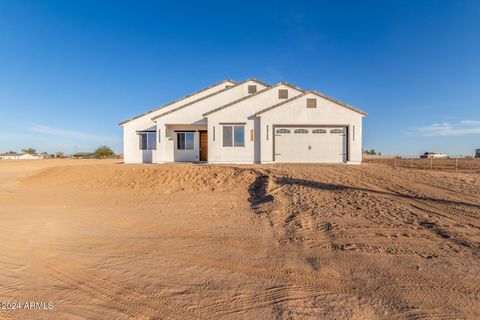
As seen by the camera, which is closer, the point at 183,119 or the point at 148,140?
the point at 183,119

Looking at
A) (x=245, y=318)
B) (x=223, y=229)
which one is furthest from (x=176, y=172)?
(x=245, y=318)

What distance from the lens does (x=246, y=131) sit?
15.5 metres

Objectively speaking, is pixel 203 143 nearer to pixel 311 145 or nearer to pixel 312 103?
pixel 311 145

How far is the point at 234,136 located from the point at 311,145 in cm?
510

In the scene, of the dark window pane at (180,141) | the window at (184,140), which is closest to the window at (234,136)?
the window at (184,140)

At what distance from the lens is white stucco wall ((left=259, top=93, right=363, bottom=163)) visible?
49.5ft

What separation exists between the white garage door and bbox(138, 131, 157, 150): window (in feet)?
31.1

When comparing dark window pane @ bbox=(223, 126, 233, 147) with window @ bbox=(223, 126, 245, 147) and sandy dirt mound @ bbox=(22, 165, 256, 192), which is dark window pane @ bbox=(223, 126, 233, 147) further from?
sandy dirt mound @ bbox=(22, 165, 256, 192)

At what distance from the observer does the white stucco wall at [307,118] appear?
15094mm

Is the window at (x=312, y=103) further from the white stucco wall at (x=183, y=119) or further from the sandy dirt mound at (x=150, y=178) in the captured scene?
the sandy dirt mound at (x=150, y=178)

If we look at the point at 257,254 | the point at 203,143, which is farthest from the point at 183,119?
the point at 257,254

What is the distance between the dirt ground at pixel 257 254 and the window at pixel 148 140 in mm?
9121

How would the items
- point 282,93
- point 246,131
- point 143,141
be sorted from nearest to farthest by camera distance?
point 246,131
point 282,93
point 143,141

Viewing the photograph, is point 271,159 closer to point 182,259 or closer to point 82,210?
point 82,210
